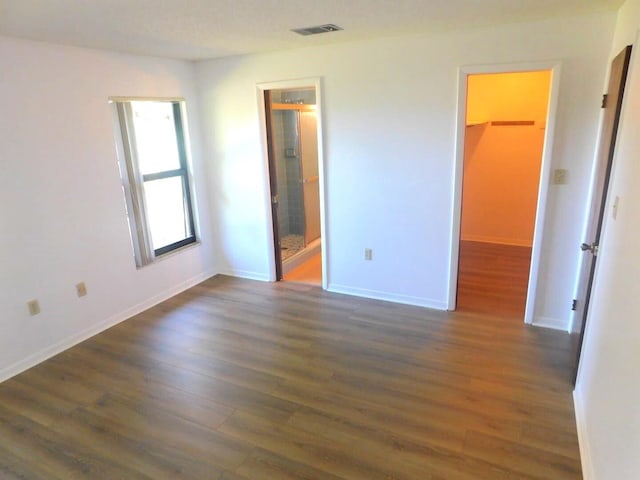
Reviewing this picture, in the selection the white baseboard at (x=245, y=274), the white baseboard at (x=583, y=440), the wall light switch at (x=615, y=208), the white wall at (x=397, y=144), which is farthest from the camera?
the white baseboard at (x=245, y=274)

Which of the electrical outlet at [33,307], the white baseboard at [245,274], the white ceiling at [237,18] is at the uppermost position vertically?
the white ceiling at [237,18]

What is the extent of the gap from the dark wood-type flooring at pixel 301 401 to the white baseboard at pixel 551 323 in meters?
0.11

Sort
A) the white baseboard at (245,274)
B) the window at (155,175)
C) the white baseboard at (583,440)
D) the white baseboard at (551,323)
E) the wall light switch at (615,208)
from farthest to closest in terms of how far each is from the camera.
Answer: the white baseboard at (245,274), the window at (155,175), the white baseboard at (551,323), the wall light switch at (615,208), the white baseboard at (583,440)

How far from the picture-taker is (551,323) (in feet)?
11.1

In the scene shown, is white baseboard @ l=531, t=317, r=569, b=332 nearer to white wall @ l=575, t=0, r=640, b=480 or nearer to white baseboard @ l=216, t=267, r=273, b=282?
white wall @ l=575, t=0, r=640, b=480

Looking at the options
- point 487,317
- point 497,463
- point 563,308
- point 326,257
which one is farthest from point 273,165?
point 497,463

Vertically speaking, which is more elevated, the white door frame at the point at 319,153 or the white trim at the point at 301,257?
the white door frame at the point at 319,153

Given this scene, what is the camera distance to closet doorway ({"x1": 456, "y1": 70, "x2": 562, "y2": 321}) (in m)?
5.09

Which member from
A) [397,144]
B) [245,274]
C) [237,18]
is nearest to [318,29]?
[237,18]

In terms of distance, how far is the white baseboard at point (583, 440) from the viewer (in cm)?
192

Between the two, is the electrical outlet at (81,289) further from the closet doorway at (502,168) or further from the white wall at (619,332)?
the closet doorway at (502,168)

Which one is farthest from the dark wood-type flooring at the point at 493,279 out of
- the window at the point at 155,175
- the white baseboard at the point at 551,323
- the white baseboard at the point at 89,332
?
the window at the point at 155,175

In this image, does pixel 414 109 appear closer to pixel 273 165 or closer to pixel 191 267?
pixel 273 165

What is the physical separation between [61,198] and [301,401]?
235 cm
